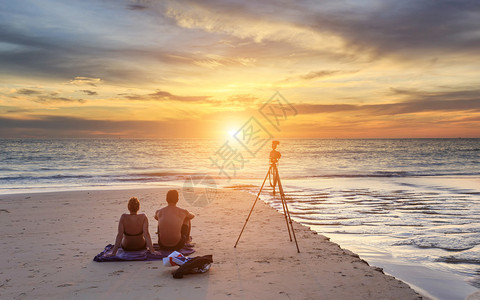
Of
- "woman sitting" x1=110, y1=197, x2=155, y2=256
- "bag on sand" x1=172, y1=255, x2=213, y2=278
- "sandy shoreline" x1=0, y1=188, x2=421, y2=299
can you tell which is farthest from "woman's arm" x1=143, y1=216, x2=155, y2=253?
"bag on sand" x1=172, y1=255, x2=213, y2=278

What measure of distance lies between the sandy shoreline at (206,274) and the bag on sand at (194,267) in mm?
115

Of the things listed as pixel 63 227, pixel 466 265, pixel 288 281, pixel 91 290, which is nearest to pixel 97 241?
pixel 63 227

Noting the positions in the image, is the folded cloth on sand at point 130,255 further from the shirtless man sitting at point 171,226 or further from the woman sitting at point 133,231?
the shirtless man sitting at point 171,226

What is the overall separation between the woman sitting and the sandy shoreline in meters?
0.48

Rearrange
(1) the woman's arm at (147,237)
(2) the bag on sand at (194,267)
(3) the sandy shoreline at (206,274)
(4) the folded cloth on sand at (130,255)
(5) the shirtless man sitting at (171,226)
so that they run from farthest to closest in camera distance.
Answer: (5) the shirtless man sitting at (171,226)
(1) the woman's arm at (147,237)
(4) the folded cloth on sand at (130,255)
(2) the bag on sand at (194,267)
(3) the sandy shoreline at (206,274)

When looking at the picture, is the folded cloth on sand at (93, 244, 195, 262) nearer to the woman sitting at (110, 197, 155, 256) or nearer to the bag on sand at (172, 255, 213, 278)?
the woman sitting at (110, 197, 155, 256)

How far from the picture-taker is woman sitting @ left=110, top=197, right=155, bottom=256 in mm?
7094

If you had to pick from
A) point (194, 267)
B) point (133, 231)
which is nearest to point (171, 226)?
point (133, 231)

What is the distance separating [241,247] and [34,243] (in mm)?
4917

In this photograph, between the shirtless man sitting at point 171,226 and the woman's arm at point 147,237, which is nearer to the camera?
the woman's arm at point 147,237

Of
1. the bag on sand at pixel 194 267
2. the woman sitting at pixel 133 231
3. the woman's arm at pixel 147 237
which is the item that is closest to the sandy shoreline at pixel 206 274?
the bag on sand at pixel 194 267

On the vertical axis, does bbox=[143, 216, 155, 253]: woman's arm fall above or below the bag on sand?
above

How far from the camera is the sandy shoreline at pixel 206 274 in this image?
5.45m

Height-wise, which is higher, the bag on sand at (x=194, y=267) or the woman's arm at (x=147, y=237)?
the woman's arm at (x=147, y=237)
